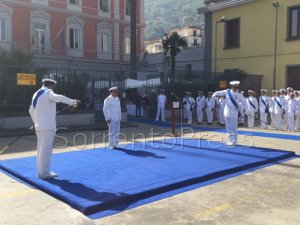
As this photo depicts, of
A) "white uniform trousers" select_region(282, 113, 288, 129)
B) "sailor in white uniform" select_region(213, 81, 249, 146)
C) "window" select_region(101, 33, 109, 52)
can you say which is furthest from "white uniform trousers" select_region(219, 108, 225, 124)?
"window" select_region(101, 33, 109, 52)

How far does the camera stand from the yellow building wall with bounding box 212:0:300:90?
976 inches

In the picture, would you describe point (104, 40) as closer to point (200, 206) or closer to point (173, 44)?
point (173, 44)

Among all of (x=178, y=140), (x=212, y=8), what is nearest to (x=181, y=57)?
(x=212, y=8)

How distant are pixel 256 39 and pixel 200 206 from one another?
22602mm

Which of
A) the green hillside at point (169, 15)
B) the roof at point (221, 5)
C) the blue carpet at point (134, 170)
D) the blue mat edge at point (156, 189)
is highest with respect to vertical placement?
the green hillside at point (169, 15)

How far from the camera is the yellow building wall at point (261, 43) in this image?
24.8 meters

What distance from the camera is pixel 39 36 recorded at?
32.3 meters

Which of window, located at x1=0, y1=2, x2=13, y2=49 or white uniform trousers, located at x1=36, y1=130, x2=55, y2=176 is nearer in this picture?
white uniform trousers, located at x1=36, y1=130, x2=55, y2=176

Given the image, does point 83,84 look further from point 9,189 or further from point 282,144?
point 9,189

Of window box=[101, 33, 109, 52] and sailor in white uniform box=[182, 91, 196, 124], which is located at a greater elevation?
window box=[101, 33, 109, 52]

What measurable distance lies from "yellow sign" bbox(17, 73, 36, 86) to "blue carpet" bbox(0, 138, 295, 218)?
6563mm

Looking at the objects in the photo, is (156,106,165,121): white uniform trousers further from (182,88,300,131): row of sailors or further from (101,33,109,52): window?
(101,33,109,52): window

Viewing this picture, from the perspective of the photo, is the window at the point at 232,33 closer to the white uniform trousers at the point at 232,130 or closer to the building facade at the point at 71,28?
the building facade at the point at 71,28

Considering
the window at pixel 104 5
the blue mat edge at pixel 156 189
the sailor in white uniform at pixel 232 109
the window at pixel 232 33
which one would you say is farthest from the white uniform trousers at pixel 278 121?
the window at pixel 104 5
